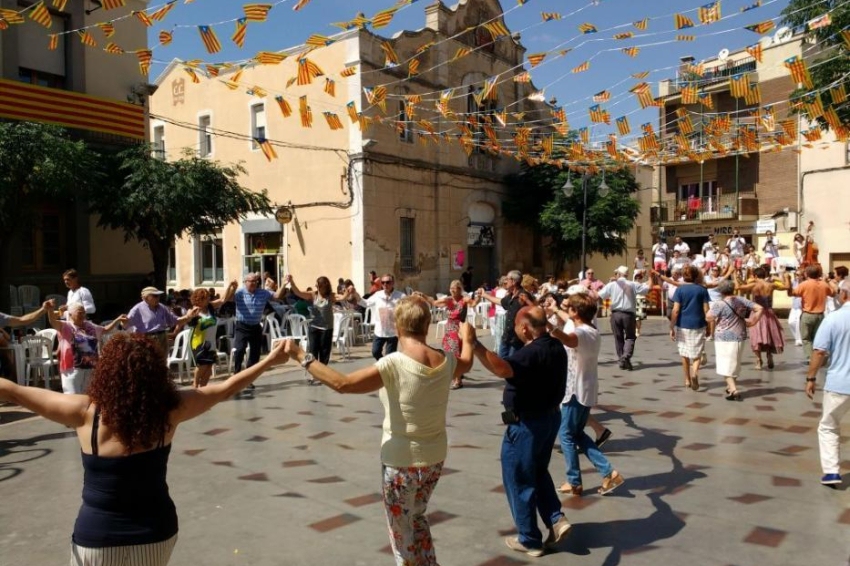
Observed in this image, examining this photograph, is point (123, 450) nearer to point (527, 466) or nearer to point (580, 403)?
point (527, 466)

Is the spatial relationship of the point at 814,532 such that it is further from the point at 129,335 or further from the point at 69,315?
the point at 69,315

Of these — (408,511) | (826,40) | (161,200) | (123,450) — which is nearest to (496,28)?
(408,511)

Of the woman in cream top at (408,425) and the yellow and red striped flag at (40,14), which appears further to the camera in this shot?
the yellow and red striped flag at (40,14)

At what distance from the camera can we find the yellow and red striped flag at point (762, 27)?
26.9ft

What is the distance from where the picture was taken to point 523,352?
170 inches

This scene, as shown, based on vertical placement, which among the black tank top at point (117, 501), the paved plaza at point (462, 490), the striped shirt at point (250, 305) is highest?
the striped shirt at point (250, 305)

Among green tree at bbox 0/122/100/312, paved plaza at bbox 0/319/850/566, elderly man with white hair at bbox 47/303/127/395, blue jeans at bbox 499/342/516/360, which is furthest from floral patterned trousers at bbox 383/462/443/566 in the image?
green tree at bbox 0/122/100/312

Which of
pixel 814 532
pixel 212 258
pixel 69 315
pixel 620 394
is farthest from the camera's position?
pixel 212 258

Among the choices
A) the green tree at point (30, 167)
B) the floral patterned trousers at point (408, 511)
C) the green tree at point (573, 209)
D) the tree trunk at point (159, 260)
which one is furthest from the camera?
the green tree at point (573, 209)

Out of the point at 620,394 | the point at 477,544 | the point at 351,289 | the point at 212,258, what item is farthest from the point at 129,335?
the point at 212,258

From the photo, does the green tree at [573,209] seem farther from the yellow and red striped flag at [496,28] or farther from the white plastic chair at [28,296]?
the white plastic chair at [28,296]

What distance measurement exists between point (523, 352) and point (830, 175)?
2759 centimetres

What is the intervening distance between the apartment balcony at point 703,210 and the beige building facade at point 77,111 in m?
25.5

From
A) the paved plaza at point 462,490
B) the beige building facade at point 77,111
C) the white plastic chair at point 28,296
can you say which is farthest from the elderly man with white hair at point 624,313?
the white plastic chair at point 28,296
